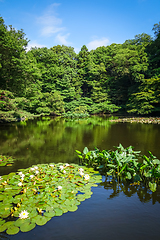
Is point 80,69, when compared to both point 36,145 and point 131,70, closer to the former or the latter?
point 131,70

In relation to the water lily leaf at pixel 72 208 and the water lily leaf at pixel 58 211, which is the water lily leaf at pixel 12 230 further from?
the water lily leaf at pixel 72 208

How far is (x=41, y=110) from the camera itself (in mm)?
18047

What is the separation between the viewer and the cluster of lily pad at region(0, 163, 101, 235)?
1719 millimetres

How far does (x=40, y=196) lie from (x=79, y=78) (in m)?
23.8

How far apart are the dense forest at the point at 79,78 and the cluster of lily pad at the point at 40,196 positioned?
22.0 feet

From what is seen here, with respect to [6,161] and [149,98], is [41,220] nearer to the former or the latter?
[6,161]

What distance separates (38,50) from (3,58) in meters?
14.9

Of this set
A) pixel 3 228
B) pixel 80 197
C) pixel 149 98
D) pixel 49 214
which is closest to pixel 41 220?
pixel 49 214

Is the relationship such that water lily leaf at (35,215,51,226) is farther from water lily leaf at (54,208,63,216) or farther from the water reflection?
the water reflection

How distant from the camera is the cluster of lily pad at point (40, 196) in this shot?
67.7 inches

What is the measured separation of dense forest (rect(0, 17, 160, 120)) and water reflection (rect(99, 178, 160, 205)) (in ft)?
24.1

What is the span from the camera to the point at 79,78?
24719 mm

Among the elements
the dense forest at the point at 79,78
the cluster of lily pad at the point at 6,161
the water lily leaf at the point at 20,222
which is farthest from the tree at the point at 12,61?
the water lily leaf at the point at 20,222

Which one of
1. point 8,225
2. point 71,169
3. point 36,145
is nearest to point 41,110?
point 36,145
